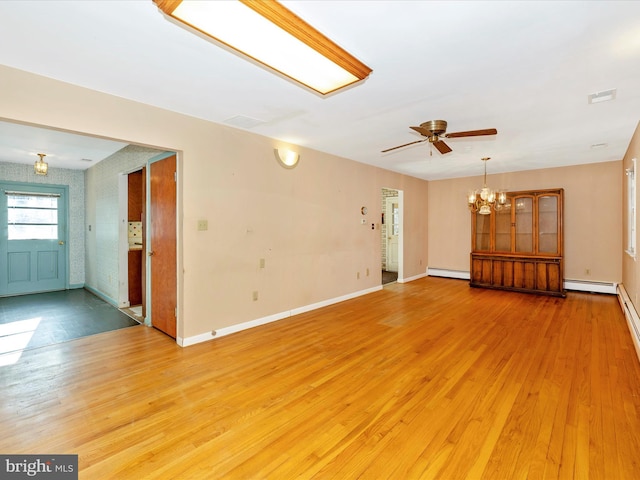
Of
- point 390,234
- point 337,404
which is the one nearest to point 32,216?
point 337,404

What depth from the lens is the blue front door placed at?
19.2 feet

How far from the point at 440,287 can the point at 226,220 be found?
4.96 meters

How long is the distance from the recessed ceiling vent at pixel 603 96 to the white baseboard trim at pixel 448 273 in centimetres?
502

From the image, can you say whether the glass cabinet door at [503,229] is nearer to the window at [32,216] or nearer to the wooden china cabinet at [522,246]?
the wooden china cabinet at [522,246]

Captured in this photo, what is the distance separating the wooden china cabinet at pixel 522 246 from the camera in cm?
591

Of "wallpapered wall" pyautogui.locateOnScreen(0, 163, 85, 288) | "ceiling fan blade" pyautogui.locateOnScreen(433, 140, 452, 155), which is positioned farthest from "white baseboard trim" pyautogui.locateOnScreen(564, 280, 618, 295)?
"wallpapered wall" pyautogui.locateOnScreen(0, 163, 85, 288)

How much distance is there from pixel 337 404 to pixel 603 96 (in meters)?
3.72

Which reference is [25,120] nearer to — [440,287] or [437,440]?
[437,440]

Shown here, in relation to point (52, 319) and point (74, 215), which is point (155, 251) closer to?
point (52, 319)

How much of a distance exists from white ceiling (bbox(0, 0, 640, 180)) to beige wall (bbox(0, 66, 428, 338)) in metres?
0.18

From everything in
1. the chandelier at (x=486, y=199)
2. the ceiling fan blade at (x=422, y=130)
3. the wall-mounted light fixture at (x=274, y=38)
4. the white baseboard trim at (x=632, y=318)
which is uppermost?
the wall-mounted light fixture at (x=274, y=38)

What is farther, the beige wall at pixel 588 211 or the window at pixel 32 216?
the window at pixel 32 216

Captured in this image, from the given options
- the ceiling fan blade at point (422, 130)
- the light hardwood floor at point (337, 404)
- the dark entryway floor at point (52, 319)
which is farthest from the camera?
the dark entryway floor at point (52, 319)

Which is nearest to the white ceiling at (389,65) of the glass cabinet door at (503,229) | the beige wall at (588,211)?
the beige wall at (588,211)
